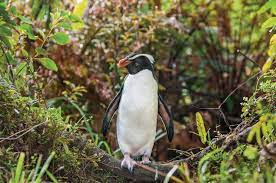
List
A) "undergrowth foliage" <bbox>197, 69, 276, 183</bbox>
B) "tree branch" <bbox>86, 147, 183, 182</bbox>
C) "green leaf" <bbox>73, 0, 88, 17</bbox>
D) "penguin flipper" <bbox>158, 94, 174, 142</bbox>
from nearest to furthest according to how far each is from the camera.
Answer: "undergrowth foliage" <bbox>197, 69, 276, 183</bbox> → "tree branch" <bbox>86, 147, 183, 182</bbox> → "penguin flipper" <bbox>158, 94, 174, 142</bbox> → "green leaf" <bbox>73, 0, 88, 17</bbox>

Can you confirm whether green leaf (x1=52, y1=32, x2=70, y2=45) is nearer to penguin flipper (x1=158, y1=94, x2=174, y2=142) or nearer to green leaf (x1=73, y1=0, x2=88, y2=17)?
penguin flipper (x1=158, y1=94, x2=174, y2=142)

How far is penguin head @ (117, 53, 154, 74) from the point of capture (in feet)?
10.7

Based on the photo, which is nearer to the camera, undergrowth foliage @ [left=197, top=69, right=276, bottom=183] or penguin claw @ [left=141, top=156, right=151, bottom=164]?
undergrowth foliage @ [left=197, top=69, right=276, bottom=183]

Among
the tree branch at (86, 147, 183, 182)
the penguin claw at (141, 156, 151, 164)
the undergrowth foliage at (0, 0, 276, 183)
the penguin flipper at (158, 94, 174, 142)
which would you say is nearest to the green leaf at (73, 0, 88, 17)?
the undergrowth foliage at (0, 0, 276, 183)

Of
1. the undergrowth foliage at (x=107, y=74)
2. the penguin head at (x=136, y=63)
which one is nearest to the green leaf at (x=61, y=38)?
the undergrowth foliage at (x=107, y=74)

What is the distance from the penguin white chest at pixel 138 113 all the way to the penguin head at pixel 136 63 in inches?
1.3

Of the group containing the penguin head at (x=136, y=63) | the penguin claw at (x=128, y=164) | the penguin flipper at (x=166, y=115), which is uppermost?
the penguin head at (x=136, y=63)

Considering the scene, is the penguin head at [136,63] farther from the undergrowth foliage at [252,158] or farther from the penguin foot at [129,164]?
the undergrowth foliage at [252,158]

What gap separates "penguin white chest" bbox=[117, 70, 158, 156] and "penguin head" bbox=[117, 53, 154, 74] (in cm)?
3

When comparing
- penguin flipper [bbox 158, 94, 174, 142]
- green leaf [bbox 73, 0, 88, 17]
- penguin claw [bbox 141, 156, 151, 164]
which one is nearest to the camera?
penguin claw [bbox 141, 156, 151, 164]

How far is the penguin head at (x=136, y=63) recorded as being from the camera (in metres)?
3.25

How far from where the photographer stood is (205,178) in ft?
7.81

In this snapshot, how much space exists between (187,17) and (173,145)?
4.15 feet

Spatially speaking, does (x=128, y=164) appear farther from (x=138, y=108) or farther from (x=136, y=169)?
(x=138, y=108)
